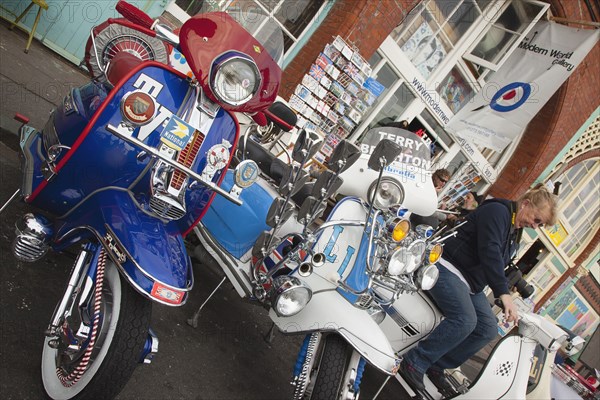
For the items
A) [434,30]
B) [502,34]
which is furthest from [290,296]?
[502,34]

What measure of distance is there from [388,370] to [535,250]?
1159cm

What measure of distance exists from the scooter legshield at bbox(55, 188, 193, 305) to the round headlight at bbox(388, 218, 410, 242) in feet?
3.64

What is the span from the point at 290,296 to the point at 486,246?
157 centimetres

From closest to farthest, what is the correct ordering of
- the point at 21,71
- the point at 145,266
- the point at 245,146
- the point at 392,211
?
the point at 145,266 < the point at 392,211 < the point at 245,146 < the point at 21,71

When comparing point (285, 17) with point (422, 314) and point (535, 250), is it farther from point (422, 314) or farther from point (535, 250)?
point (535, 250)

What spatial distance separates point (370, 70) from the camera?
7.29 metres

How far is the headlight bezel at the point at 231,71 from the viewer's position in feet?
6.03

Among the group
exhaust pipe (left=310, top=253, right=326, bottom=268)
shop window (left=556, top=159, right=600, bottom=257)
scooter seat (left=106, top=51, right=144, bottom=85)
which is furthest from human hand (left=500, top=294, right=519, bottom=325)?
shop window (left=556, top=159, right=600, bottom=257)

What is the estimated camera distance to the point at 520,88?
7891 millimetres

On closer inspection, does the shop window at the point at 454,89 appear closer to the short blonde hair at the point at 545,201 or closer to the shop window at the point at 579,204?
the shop window at the point at 579,204

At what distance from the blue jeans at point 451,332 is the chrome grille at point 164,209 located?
75.9 inches

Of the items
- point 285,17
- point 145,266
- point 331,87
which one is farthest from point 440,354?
point 285,17

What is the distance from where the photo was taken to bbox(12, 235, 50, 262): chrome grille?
203 centimetres

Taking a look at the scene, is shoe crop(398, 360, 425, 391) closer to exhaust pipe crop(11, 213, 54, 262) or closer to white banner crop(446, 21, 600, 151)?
exhaust pipe crop(11, 213, 54, 262)
